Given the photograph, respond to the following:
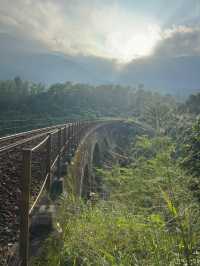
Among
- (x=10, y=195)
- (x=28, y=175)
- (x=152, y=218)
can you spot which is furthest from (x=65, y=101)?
(x=152, y=218)

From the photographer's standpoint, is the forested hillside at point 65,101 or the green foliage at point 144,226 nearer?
the green foliage at point 144,226

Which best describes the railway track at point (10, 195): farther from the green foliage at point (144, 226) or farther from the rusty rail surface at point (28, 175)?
the green foliage at point (144, 226)

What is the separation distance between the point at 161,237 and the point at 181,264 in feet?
1.77

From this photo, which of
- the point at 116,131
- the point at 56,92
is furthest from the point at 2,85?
the point at 116,131

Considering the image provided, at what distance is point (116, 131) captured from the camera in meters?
37.9

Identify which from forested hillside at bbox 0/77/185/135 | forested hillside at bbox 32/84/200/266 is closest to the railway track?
forested hillside at bbox 32/84/200/266

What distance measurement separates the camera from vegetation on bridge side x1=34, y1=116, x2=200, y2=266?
7.26 feet

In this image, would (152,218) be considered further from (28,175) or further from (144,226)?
(28,175)

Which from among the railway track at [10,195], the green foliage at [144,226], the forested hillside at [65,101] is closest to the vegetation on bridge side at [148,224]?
the green foliage at [144,226]

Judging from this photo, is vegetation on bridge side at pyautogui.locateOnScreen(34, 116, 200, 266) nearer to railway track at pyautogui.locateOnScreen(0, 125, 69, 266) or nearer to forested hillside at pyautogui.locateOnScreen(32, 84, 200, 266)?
forested hillside at pyautogui.locateOnScreen(32, 84, 200, 266)

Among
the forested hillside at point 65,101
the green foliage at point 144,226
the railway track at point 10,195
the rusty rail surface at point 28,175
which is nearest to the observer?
the green foliage at point 144,226

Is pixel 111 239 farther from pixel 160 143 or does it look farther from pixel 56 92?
pixel 56 92

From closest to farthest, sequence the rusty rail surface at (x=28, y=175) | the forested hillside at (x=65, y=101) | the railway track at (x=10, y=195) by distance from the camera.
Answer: the rusty rail surface at (x=28, y=175)
the railway track at (x=10, y=195)
the forested hillside at (x=65, y=101)

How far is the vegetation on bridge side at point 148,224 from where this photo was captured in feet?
7.26
